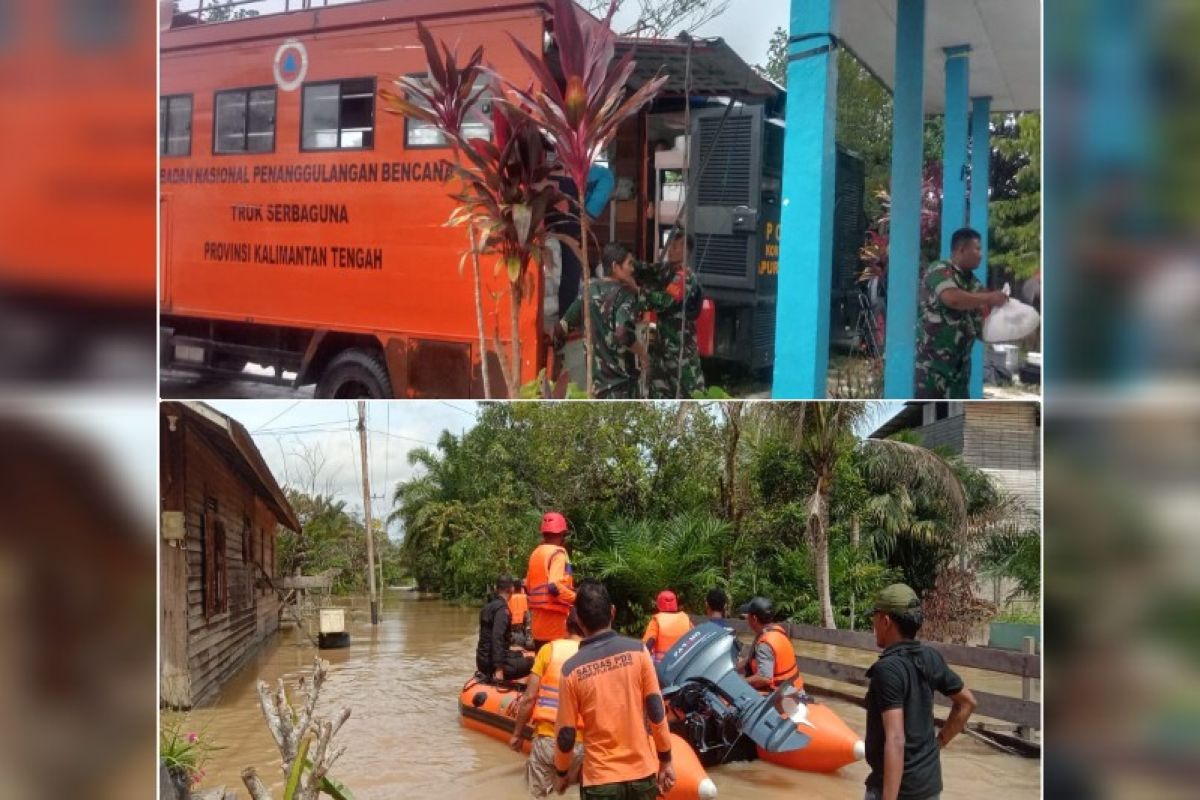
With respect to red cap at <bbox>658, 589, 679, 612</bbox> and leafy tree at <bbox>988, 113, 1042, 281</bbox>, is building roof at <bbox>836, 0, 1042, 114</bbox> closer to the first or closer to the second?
leafy tree at <bbox>988, 113, 1042, 281</bbox>

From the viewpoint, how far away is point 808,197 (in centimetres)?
474

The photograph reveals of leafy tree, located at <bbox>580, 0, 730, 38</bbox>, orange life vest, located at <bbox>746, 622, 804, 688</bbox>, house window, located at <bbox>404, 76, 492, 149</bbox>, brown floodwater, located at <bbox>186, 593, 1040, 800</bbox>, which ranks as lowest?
brown floodwater, located at <bbox>186, 593, 1040, 800</bbox>

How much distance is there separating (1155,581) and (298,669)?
3.32m

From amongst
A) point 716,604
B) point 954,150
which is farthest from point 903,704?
point 954,150

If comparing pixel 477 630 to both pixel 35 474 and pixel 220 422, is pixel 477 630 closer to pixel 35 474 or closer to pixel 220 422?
pixel 220 422

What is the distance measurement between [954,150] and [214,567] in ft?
11.1

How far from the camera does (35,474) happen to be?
4879 mm

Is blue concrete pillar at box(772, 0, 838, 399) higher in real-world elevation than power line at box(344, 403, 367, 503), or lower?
higher

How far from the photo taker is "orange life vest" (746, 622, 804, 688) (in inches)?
190

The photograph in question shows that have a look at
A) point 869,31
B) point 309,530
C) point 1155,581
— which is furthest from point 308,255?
point 1155,581

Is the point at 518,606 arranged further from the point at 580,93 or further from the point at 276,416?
the point at 580,93

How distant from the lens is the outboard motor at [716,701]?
4.75m

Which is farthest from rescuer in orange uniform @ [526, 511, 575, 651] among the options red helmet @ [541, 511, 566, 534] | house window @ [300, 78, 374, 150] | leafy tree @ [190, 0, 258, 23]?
leafy tree @ [190, 0, 258, 23]

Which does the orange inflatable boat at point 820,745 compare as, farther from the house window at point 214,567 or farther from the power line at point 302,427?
the house window at point 214,567
